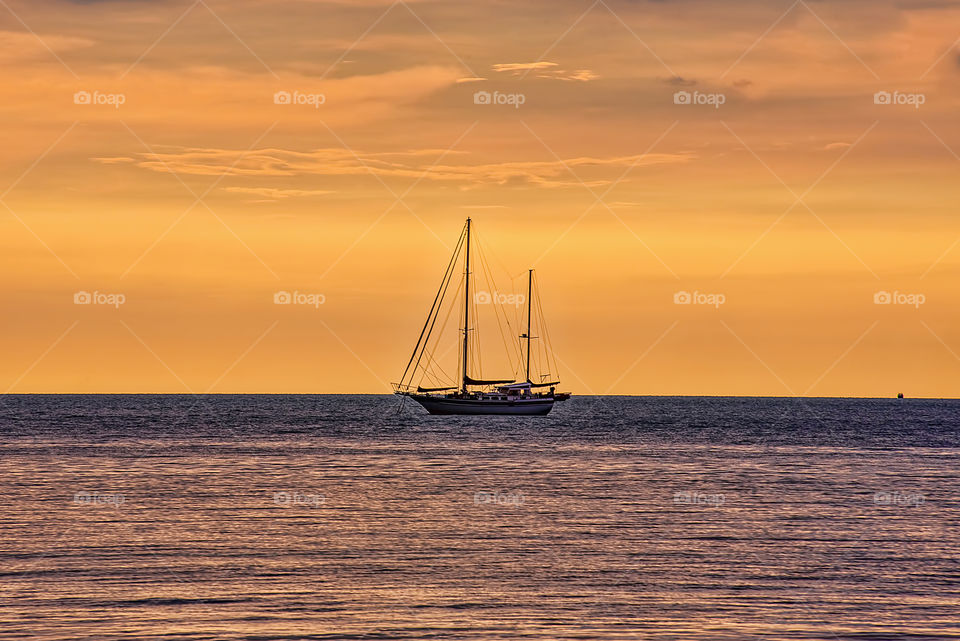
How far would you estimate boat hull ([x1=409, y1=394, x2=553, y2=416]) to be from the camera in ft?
471

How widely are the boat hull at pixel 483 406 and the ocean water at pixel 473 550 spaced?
61836 millimetres

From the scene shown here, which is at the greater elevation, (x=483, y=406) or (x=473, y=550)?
(x=483, y=406)

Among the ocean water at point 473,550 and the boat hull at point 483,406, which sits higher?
the boat hull at point 483,406

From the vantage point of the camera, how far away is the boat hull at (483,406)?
143500 millimetres

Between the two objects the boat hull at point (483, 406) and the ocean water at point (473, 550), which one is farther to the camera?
the boat hull at point (483, 406)

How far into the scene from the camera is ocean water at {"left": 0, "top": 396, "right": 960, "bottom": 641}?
28812 millimetres

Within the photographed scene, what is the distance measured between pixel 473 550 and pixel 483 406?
10408cm

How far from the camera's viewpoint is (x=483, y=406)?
143250mm

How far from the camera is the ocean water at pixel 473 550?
28.8 m

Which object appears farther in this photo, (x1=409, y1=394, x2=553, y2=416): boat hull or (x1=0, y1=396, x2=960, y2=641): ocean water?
(x1=409, y1=394, x2=553, y2=416): boat hull

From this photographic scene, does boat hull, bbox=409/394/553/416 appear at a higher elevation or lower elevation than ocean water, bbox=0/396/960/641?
higher

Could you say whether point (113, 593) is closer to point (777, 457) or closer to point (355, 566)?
point (355, 566)

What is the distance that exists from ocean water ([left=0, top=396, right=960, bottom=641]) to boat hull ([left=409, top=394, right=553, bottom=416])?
61.8 m

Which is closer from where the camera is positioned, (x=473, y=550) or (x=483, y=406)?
(x=473, y=550)
